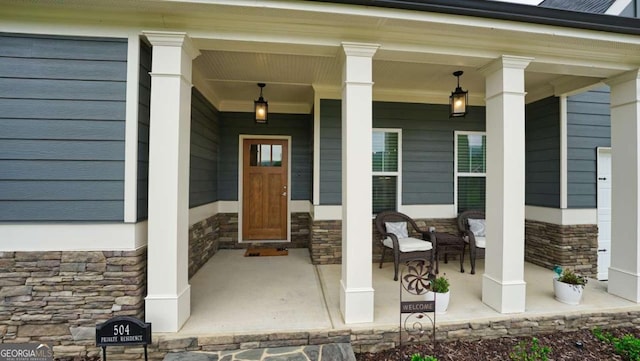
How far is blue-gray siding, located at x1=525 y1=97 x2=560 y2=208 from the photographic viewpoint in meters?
3.98

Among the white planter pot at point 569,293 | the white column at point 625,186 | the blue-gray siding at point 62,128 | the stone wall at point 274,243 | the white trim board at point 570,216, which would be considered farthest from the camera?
the stone wall at point 274,243

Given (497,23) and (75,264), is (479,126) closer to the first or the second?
(497,23)

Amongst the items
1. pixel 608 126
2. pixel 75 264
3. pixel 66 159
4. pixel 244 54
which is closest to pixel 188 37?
pixel 244 54

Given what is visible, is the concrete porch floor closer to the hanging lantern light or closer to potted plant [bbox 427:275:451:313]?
potted plant [bbox 427:275:451:313]

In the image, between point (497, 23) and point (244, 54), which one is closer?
point (497, 23)

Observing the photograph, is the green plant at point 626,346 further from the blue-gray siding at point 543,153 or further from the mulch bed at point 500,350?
the blue-gray siding at point 543,153

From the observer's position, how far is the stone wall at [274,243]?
4898mm

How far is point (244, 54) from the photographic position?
3.02 metres

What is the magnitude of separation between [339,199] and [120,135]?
2803 mm

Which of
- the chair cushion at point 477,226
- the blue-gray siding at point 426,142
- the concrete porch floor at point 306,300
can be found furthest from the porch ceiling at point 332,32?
the concrete porch floor at point 306,300

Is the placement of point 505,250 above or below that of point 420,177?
below

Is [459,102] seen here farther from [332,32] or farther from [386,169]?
[332,32]

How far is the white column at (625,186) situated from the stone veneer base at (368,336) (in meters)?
0.40

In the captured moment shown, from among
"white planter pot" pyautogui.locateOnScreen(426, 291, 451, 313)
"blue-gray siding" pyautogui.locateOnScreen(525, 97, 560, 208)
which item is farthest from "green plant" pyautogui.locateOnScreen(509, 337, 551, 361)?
"blue-gray siding" pyautogui.locateOnScreen(525, 97, 560, 208)
